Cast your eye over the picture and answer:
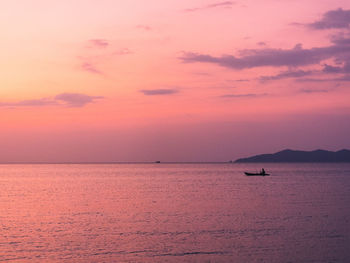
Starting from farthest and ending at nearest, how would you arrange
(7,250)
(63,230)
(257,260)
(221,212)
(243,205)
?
(243,205)
(221,212)
(63,230)
(7,250)
(257,260)

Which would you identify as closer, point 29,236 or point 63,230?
point 29,236

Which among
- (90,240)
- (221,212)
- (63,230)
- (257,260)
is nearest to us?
(257,260)

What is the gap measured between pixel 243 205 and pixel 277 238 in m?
30.0

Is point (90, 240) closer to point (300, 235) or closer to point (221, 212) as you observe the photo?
point (300, 235)

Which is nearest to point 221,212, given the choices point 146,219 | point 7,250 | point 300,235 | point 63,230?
point 146,219

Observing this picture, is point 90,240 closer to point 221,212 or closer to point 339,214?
point 221,212

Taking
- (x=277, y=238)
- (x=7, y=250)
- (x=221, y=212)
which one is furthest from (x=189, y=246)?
(x=221, y=212)

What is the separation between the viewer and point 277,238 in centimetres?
4316

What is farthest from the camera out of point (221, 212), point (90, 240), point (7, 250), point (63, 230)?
point (221, 212)

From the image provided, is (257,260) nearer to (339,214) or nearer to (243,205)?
(339,214)

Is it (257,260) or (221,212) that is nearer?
(257,260)

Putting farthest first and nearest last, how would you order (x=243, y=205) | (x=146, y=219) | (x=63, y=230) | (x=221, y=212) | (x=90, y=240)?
(x=243, y=205) → (x=221, y=212) → (x=146, y=219) → (x=63, y=230) → (x=90, y=240)

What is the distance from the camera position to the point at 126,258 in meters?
35.5

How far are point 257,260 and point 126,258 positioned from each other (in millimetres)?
9812
